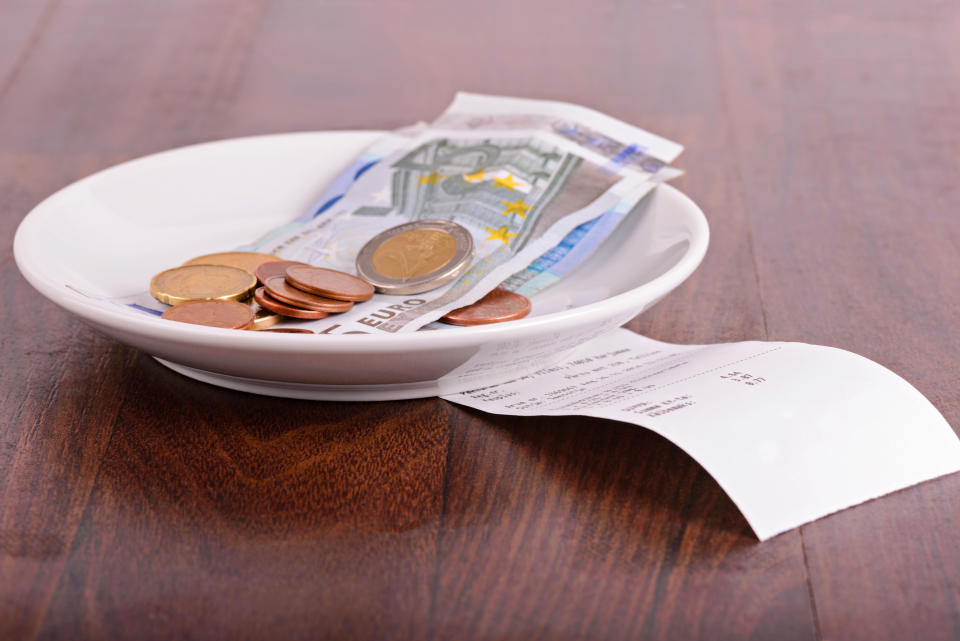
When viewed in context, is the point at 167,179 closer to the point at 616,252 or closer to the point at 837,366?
the point at 616,252

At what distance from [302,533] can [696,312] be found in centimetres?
32

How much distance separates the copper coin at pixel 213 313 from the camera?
0.53m

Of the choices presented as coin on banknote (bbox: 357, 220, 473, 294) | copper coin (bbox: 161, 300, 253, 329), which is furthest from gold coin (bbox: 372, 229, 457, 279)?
copper coin (bbox: 161, 300, 253, 329)

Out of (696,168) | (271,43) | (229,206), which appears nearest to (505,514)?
(229,206)

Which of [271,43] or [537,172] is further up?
[537,172]

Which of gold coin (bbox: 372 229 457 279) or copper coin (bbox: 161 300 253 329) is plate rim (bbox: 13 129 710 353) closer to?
copper coin (bbox: 161 300 253 329)

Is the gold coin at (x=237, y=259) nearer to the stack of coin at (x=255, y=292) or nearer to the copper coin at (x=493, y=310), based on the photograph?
the stack of coin at (x=255, y=292)

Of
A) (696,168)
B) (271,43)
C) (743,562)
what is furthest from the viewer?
(271,43)

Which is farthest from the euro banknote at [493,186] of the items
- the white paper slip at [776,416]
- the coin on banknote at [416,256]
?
the white paper slip at [776,416]

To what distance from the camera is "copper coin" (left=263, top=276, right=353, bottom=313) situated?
57 centimetres

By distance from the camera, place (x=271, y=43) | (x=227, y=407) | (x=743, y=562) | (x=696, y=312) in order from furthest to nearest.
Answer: (x=271, y=43)
(x=696, y=312)
(x=227, y=407)
(x=743, y=562)

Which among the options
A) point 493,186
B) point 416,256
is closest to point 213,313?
point 416,256

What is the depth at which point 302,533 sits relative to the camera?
0.44 m

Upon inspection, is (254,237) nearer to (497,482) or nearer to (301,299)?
(301,299)
